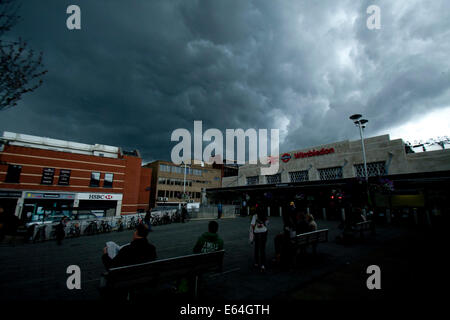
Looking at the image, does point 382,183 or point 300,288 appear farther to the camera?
point 382,183

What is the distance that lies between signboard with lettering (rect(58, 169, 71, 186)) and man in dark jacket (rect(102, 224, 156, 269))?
30.8 metres

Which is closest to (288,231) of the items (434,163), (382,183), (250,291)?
(250,291)

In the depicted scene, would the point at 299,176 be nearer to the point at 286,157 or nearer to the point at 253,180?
the point at 286,157

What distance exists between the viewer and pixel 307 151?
31203mm

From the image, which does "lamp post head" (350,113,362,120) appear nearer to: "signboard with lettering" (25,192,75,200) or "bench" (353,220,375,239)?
"bench" (353,220,375,239)

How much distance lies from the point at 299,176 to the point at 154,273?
1214 inches

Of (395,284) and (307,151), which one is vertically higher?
(307,151)

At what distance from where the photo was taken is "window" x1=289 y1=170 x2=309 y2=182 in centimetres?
3067

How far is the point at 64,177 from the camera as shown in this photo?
2788cm

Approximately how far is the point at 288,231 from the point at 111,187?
32.3m

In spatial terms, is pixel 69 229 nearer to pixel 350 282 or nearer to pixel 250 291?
pixel 250 291

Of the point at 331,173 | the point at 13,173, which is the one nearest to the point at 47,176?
the point at 13,173
